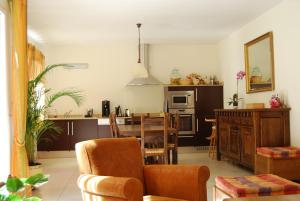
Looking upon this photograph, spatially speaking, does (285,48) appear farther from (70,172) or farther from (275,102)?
(70,172)

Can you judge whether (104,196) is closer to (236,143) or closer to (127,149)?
(127,149)

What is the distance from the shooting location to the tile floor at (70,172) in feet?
12.8

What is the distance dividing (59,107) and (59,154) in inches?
45.5

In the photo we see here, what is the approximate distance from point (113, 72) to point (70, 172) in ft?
10.0

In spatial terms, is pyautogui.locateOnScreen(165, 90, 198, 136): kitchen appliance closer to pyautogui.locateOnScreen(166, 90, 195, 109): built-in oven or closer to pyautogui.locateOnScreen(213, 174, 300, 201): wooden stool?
pyautogui.locateOnScreen(166, 90, 195, 109): built-in oven

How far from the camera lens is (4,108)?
3607mm

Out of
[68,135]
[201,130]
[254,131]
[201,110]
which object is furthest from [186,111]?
[254,131]

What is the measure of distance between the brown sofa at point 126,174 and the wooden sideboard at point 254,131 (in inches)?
96.8

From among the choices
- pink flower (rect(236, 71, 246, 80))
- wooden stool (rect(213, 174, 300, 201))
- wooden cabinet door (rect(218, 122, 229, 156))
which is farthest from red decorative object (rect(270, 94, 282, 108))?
wooden stool (rect(213, 174, 300, 201))

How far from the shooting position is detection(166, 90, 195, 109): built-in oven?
728 centimetres

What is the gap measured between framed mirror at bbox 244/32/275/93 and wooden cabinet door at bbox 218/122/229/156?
2.71 feet

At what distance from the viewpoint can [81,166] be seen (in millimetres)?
2326

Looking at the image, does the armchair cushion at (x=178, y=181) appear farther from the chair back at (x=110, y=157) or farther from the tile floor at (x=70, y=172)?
the tile floor at (x=70, y=172)

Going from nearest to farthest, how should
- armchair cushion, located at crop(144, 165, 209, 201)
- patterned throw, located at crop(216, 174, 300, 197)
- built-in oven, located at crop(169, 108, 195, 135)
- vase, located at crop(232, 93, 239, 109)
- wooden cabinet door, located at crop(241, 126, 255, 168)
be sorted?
armchair cushion, located at crop(144, 165, 209, 201) < patterned throw, located at crop(216, 174, 300, 197) < wooden cabinet door, located at crop(241, 126, 255, 168) < vase, located at crop(232, 93, 239, 109) < built-in oven, located at crop(169, 108, 195, 135)
